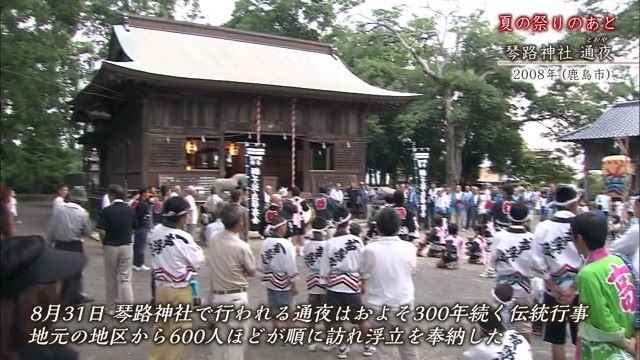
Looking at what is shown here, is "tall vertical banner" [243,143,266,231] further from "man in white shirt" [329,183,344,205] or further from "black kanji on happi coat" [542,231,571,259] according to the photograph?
"black kanji on happi coat" [542,231,571,259]

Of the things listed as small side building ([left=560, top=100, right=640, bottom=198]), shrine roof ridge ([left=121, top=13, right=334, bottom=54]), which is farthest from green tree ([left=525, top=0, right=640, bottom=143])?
shrine roof ridge ([left=121, top=13, right=334, bottom=54])

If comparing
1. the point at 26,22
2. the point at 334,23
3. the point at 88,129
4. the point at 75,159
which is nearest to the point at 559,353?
the point at 26,22

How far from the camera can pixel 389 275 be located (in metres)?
5.05

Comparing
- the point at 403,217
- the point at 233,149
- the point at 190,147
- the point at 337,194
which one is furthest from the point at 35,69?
the point at 403,217

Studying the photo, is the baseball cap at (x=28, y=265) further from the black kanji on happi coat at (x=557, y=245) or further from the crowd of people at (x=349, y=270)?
the black kanji on happi coat at (x=557, y=245)

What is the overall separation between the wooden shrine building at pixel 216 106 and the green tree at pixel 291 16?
12.3 m

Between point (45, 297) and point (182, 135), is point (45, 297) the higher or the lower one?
Answer: the lower one

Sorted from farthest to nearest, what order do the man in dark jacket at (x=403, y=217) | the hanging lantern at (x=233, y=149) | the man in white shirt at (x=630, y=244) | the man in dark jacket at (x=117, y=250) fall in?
the hanging lantern at (x=233, y=149), the man in dark jacket at (x=403, y=217), the man in dark jacket at (x=117, y=250), the man in white shirt at (x=630, y=244)

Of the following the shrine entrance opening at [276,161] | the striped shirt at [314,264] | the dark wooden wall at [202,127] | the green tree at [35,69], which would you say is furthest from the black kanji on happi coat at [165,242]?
the shrine entrance opening at [276,161]

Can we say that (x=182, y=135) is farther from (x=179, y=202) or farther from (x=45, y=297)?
(x=45, y=297)

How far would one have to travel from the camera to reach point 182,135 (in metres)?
18.4

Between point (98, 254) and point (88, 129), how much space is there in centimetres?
1715

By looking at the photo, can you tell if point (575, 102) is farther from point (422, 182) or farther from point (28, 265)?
point (28, 265)

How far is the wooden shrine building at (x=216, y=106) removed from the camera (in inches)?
707
